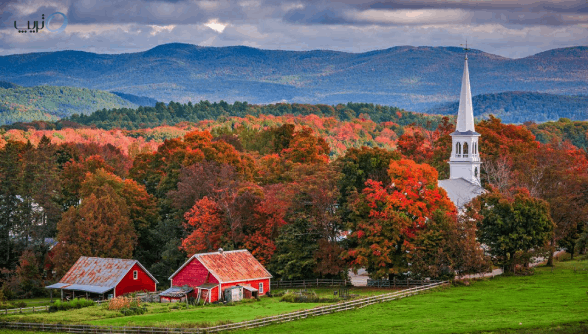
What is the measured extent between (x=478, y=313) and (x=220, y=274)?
786 inches

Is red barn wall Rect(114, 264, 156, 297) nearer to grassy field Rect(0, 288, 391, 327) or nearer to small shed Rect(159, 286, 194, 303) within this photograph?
small shed Rect(159, 286, 194, 303)

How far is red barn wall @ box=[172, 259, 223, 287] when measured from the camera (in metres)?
58.7

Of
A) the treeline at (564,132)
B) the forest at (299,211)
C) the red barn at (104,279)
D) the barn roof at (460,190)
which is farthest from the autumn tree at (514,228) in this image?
the treeline at (564,132)

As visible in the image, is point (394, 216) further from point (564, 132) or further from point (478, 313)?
point (564, 132)

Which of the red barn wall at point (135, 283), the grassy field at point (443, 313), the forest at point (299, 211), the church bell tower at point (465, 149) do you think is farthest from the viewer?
the church bell tower at point (465, 149)

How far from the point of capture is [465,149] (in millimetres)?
79625

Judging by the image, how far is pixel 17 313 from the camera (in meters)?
54.2

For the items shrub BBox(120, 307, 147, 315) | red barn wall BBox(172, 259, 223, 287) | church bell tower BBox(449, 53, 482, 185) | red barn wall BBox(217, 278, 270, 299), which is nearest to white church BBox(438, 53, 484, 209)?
church bell tower BBox(449, 53, 482, 185)

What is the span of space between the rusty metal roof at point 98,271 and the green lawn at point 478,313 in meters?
21.1

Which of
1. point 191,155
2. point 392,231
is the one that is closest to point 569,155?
point 392,231

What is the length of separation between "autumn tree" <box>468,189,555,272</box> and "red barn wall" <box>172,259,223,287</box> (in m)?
20.6

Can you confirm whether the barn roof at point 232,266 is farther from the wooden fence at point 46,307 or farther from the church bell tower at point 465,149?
the church bell tower at point 465,149

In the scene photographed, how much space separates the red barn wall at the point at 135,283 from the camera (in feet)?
205

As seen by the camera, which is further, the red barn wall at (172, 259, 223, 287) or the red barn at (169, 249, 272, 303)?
the red barn wall at (172, 259, 223, 287)
